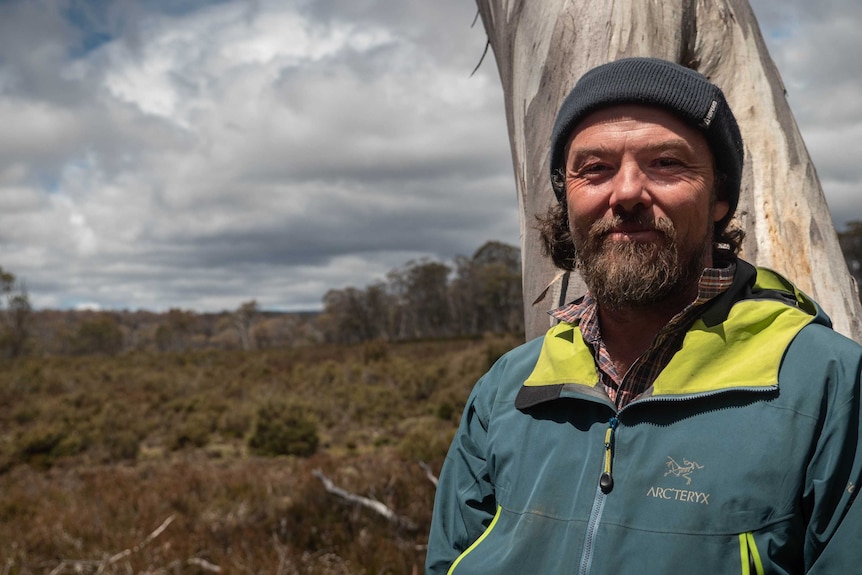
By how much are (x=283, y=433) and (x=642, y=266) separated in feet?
35.7

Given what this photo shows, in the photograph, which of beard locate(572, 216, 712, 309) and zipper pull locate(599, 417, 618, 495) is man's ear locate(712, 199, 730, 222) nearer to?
beard locate(572, 216, 712, 309)

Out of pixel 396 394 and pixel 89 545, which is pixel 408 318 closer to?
pixel 396 394

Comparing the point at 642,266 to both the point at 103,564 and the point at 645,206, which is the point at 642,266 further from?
the point at 103,564

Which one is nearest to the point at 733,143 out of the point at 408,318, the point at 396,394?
the point at 396,394

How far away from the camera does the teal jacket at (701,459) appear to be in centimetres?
113

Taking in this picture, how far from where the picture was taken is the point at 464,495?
159cm

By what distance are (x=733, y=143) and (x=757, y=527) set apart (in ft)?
2.98

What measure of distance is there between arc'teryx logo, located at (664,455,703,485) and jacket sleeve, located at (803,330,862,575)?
0.18 metres

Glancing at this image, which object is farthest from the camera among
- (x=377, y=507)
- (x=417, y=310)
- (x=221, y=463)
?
(x=417, y=310)

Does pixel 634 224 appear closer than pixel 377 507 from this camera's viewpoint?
Yes

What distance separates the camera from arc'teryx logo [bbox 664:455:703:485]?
121 centimetres

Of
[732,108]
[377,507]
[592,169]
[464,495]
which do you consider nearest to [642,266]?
[592,169]

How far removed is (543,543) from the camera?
1340 millimetres

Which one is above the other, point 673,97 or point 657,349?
point 673,97
